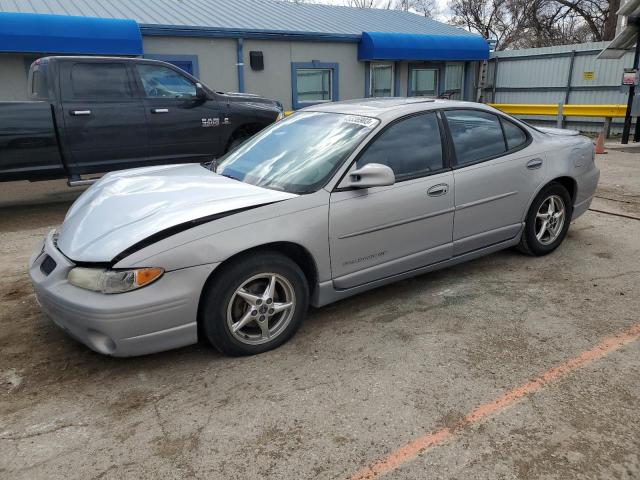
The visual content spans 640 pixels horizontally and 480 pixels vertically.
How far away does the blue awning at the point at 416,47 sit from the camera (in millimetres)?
14320

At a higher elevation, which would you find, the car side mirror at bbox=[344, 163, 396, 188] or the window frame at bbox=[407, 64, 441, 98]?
the window frame at bbox=[407, 64, 441, 98]

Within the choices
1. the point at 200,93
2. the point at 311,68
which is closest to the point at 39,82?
the point at 200,93

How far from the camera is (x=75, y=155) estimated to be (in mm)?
6895

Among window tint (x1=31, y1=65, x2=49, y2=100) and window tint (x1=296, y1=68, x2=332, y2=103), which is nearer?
window tint (x1=31, y1=65, x2=49, y2=100)

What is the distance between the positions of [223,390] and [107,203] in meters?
1.52

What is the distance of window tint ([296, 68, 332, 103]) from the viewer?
14.1 meters

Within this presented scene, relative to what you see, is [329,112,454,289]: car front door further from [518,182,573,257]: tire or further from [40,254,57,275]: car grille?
[40,254,57,275]: car grille

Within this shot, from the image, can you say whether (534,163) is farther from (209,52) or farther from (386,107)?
(209,52)

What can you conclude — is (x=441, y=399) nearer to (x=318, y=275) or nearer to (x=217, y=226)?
(x=318, y=275)

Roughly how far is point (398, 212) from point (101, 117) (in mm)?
5085

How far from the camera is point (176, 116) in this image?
7.45 metres

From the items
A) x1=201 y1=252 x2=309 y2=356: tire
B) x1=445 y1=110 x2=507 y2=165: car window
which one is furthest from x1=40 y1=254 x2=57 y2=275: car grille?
x1=445 y1=110 x2=507 y2=165: car window

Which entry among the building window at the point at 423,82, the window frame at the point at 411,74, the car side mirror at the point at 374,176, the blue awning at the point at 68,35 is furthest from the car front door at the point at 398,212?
the building window at the point at 423,82

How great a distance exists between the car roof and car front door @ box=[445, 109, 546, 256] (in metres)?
0.12
